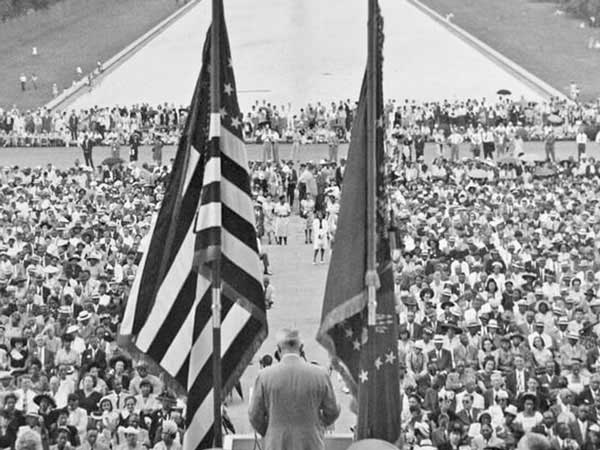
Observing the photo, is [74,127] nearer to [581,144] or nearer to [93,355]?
[581,144]

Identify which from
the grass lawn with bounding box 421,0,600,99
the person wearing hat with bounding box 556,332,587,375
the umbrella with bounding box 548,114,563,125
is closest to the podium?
the person wearing hat with bounding box 556,332,587,375

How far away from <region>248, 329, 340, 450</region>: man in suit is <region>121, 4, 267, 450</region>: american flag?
44.4 inches

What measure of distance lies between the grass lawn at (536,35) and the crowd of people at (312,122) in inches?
366

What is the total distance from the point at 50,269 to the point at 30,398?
800 cm

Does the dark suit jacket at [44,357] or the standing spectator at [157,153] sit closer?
the dark suit jacket at [44,357]

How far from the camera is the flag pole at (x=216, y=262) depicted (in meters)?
9.37

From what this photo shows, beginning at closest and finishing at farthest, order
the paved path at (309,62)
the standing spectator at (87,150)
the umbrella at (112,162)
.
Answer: the umbrella at (112,162), the standing spectator at (87,150), the paved path at (309,62)

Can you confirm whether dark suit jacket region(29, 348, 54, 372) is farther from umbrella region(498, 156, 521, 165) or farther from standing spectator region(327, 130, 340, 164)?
standing spectator region(327, 130, 340, 164)

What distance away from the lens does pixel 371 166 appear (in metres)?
9.49

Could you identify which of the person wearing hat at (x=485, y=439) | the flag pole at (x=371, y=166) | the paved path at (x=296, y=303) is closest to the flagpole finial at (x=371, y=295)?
the flag pole at (x=371, y=166)

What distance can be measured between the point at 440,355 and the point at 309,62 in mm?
45162

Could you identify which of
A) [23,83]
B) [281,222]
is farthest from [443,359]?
[23,83]

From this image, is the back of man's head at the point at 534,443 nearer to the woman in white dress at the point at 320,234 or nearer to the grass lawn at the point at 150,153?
the woman in white dress at the point at 320,234

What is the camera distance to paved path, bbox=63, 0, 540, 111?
184 ft
